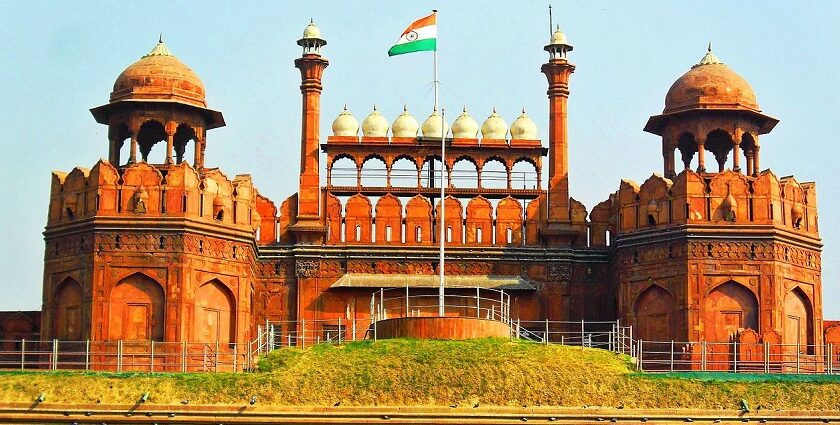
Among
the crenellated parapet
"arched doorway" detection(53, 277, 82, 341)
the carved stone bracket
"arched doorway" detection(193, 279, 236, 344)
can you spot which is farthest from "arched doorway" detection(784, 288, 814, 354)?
"arched doorway" detection(53, 277, 82, 341)

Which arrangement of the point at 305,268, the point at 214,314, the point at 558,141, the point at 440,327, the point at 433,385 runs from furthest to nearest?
the point at 558,141
the point at 305,268
the point at 214,314
the point at 440,327
the point at 433,385

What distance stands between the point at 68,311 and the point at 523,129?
1583 cm

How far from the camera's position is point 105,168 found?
48.6m

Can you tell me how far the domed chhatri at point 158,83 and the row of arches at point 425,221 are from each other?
579 cm

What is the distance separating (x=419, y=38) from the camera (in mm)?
50500

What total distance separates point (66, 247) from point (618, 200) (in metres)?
16.3

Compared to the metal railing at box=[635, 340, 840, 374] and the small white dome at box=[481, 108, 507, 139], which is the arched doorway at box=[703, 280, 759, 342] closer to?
the metal railing at box=[635, 340, 840, 374]

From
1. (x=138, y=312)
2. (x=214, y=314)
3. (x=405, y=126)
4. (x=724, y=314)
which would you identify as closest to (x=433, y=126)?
(x=405, y=126)

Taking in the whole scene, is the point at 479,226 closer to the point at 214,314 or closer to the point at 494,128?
the point at 494,128

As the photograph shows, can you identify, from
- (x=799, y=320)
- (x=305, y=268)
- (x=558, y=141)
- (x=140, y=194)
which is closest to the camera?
(x=140, y=194)

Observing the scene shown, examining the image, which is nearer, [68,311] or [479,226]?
[68,311]

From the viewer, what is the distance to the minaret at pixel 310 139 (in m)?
53.3

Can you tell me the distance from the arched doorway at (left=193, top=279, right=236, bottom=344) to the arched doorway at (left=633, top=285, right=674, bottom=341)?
38.3 feet

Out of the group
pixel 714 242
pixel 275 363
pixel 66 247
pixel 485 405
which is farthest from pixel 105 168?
pixel 714 242
